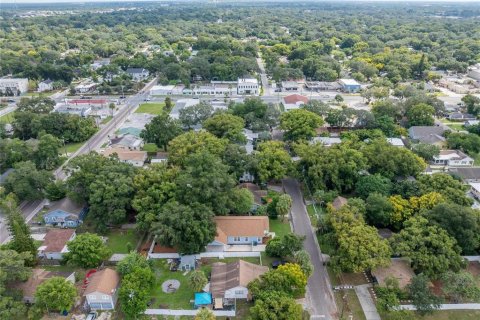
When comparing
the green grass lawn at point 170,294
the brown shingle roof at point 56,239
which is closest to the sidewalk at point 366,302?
the green grass lawn at point 170,294

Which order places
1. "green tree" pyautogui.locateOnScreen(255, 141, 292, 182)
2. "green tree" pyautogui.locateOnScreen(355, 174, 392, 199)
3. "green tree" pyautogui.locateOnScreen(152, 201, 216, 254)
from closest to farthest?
"green tree" pyautogui.locateOnScreen(152, 201, 216, 254) < "green tree" pyautogui.locateOnScreen(355, 174, 392, 199) < "green tree" pyautogui.locateOnScreen(255, 141, 292, 182)

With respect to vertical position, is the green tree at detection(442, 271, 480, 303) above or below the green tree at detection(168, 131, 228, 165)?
below

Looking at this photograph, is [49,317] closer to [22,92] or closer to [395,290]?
[395,290]

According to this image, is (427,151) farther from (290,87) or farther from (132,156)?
(290,87)

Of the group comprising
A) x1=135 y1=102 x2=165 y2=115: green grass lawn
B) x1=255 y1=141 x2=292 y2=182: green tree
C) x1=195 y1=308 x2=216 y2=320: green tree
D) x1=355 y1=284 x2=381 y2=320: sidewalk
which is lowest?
x1=355 y1=284 x2=381 y2=320: sidewalk

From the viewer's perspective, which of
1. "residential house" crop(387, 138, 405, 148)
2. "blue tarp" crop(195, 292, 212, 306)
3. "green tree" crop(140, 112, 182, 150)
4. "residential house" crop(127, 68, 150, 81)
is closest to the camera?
"blue tarp" crop(195, 292, 212, 306)

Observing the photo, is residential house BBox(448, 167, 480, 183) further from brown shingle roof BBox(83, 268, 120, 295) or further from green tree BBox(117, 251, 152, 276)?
brown shingle roof BBox(83, 268, 120, 295)

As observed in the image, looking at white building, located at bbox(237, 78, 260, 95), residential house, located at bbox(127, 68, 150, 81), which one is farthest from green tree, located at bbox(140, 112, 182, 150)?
residential house, located at bbox(127, 68, 150, 81)
